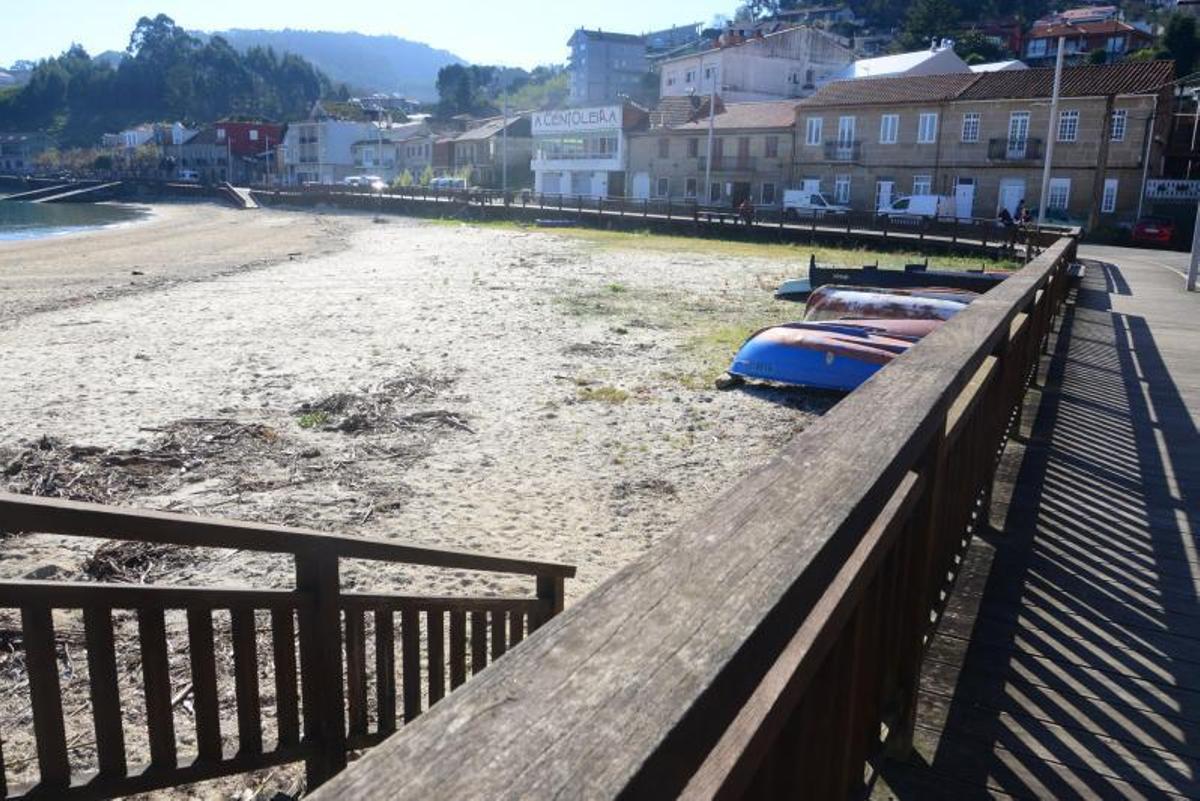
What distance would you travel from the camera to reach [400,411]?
1138 cm

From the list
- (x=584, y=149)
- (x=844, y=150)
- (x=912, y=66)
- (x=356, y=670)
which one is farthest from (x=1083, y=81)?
(x=356, y=670)

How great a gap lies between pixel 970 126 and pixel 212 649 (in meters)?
51.1

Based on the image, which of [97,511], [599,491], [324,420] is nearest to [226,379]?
[324,420]

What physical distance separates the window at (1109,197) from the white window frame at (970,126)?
22.6 feet

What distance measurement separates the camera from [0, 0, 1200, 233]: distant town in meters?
43.4

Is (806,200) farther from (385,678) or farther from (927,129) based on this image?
(385,678)

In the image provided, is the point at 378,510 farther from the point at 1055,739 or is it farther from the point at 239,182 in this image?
the point at 239,182

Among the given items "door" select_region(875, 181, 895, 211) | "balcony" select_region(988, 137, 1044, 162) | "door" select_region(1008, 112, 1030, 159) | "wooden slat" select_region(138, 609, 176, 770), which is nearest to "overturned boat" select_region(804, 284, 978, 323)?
"wooden slat" select_region(138, 609, 176, 770)

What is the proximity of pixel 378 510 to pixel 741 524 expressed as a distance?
23.0ft

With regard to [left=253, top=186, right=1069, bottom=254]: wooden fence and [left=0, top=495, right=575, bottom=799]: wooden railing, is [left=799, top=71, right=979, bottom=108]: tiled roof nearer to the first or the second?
[left=253, top=186, right=1069, bottom=254]: wooden fence

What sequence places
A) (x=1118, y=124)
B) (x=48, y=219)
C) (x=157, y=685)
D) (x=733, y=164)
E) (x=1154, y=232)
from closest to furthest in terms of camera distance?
(x=157, y=685)
(x=1154, y=232)
(x=1118, y=124)
(x=733, y=164)
(x=48, y=219)

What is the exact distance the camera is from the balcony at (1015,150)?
44.9 meters

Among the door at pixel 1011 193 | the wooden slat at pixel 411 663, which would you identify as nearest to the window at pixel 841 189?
the door at pixel 1011 193

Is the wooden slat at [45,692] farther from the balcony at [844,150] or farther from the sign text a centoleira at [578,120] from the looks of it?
the sign text a centoleira at [578,120]
